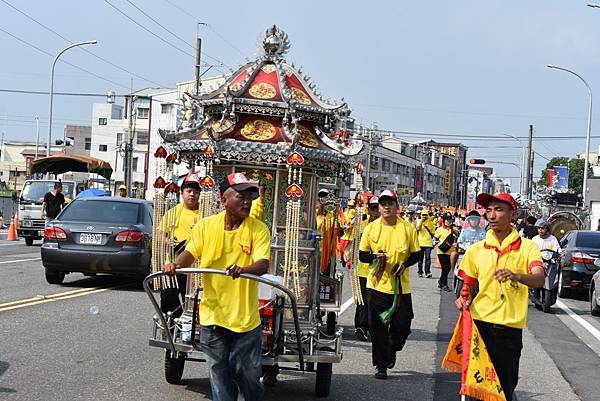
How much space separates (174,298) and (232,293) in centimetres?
320

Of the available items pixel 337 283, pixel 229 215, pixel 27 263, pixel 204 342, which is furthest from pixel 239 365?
pixel 27 263

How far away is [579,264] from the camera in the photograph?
1898 centimetres

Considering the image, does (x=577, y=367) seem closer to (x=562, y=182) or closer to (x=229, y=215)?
(x=229, y=215)

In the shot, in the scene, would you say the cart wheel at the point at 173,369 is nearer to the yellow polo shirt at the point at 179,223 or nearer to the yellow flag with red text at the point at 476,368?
the yellow polo shirt at the point at 179,223

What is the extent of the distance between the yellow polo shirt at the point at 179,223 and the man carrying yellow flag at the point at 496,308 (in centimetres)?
340

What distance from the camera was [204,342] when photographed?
5.84m

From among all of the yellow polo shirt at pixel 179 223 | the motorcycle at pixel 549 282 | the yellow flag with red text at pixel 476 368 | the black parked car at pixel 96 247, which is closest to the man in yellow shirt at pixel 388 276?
the yellow polo shirt at pixel 179 223

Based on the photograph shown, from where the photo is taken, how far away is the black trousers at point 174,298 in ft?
28.9

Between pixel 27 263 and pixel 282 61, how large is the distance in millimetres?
11700

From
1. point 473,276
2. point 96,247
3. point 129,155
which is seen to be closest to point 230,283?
point 473,276

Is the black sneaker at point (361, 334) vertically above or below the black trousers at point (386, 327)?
below

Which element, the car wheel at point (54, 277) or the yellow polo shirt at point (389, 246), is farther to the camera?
the car wheel at point (54, 277)

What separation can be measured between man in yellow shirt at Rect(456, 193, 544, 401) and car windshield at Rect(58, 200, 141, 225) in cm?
970

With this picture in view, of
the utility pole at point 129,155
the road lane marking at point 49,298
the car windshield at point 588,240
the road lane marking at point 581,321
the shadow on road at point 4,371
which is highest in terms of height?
the utility pole at point 129,155
